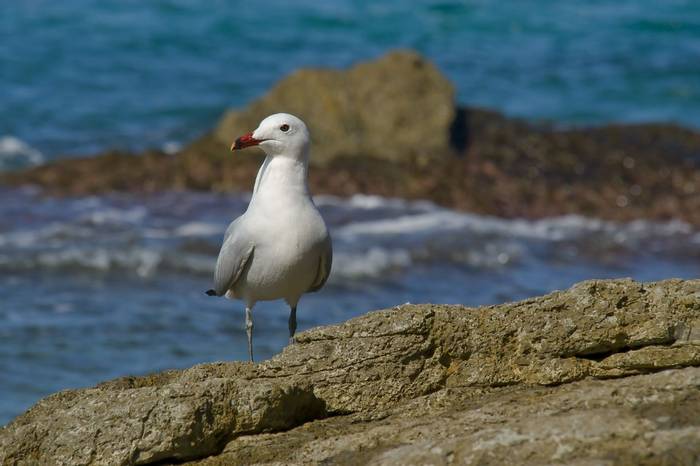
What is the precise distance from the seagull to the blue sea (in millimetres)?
3102

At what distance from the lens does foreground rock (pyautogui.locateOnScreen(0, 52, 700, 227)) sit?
1518cm

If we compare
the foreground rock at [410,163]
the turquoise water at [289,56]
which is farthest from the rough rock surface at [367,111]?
the turquoise water at [289,56]

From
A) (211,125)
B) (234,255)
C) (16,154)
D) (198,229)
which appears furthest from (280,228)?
(211,125)

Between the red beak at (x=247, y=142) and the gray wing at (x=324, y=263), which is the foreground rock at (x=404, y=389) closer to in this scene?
the gray wing at (x=324, y=263)

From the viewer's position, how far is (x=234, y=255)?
623 centimetres

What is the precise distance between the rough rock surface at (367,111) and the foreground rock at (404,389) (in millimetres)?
10836

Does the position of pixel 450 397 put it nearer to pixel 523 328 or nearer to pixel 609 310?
pixel 523 328

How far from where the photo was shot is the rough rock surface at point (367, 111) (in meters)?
15.8

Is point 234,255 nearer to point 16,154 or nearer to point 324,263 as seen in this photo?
point 324,263

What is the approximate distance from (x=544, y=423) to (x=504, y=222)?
10.7 metres

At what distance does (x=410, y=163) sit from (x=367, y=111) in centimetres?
95

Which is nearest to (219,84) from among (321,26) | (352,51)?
(352,51)

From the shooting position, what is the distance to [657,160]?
16.3 metres

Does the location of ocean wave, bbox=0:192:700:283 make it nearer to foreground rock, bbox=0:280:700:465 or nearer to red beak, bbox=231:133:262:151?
red beak, bbox=231:133:262:151
